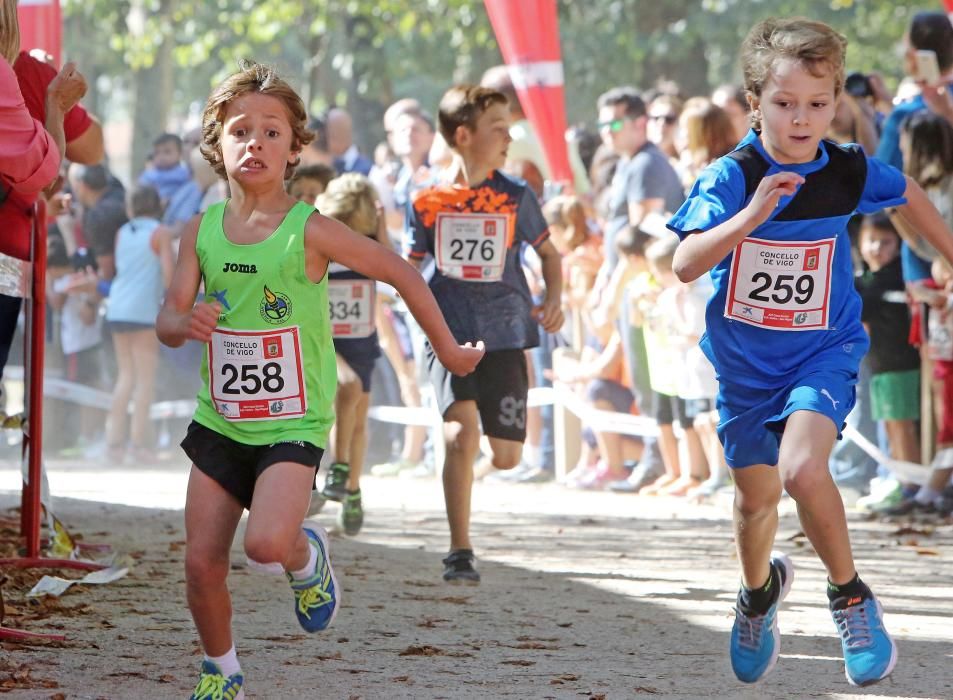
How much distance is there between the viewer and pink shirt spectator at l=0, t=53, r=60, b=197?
17.8 ft

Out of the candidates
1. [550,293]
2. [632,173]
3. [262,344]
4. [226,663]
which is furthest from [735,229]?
[632,173]

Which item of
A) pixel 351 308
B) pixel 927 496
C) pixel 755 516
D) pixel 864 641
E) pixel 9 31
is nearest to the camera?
pixel 864 641

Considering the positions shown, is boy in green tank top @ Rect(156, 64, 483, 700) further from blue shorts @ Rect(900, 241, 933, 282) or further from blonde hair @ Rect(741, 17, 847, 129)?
blue shorts @ Rect(900, 241, 933, 282)

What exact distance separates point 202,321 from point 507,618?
236cm

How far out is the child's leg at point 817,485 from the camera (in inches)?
196

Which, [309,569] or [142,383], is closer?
[309,569]

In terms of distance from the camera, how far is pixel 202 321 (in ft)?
16.0

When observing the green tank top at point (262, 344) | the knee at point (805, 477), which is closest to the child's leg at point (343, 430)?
the green tank top at point (262, 344)

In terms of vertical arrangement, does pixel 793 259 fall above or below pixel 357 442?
above

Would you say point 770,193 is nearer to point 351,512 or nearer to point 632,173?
point 351,512

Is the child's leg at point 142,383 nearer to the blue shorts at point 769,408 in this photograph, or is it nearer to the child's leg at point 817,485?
the blue shorts at point 769,408

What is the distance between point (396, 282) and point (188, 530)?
91cm

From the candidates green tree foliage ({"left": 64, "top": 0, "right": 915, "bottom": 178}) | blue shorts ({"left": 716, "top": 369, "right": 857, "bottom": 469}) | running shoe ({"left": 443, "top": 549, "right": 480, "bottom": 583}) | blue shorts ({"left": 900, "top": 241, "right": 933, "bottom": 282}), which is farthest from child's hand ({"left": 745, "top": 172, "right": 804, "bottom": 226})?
green tree foliage ({"left": 64, "top": 0, "right": 915, "bottom": 178})

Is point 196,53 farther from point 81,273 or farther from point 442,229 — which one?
point 442,229
